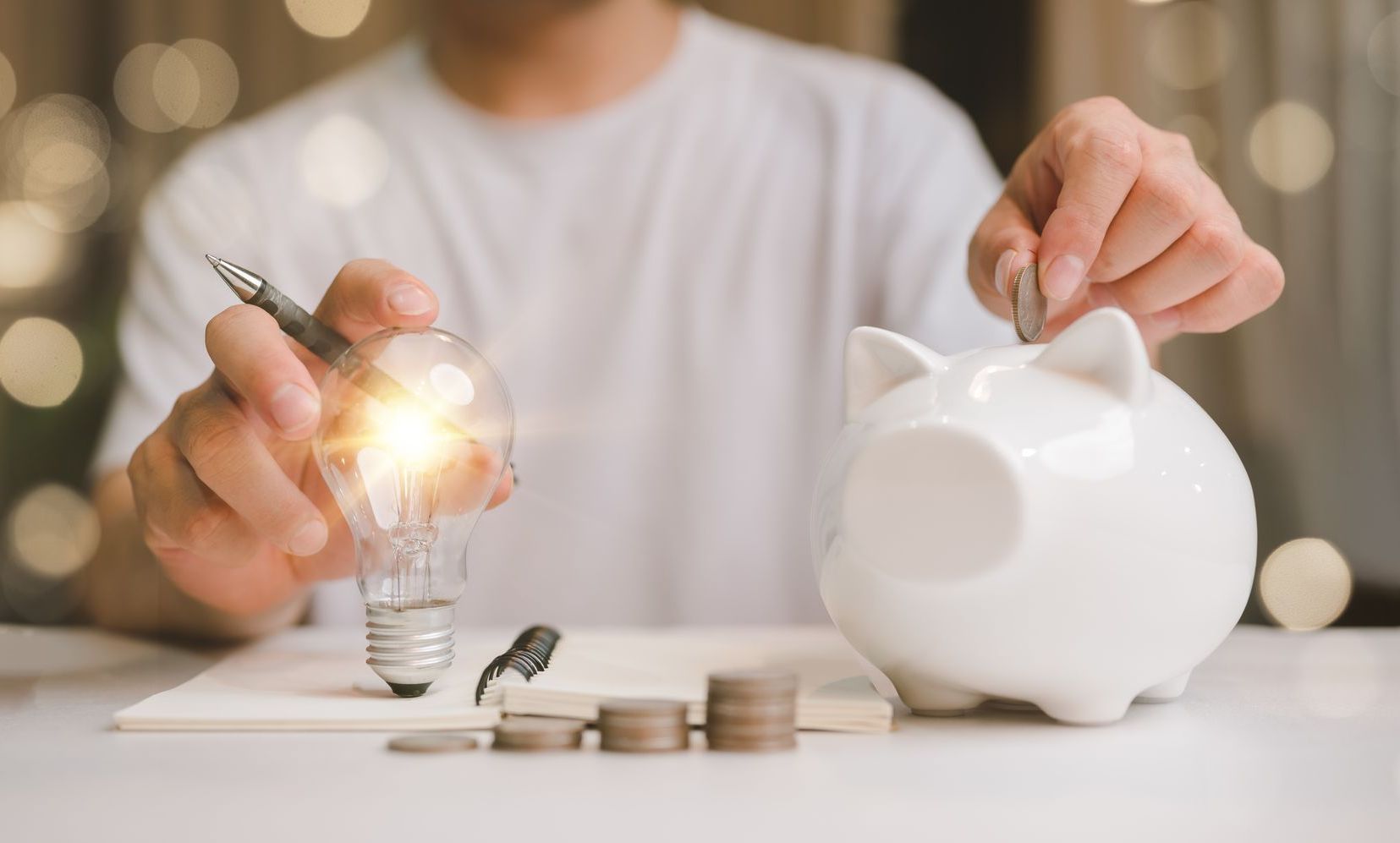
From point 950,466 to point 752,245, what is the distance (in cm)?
107

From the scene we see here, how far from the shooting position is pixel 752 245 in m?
1.58

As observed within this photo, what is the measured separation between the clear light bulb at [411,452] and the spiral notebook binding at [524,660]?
0.09 feet

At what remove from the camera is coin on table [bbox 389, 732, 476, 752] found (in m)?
0.56

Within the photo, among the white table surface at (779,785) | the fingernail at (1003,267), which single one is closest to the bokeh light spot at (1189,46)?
the fingernail at (1003,267)

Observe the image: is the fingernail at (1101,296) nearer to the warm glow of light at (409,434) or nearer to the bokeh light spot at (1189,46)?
the warm glow of light at (409,434)

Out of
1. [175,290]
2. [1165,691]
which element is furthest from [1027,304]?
[175,290]

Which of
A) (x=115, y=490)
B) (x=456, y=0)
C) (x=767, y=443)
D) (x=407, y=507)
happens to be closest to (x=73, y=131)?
(x=456, y=0)

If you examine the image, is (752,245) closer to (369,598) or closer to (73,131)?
(369,598)

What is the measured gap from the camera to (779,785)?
1.67ft

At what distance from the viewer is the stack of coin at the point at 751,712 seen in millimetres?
560

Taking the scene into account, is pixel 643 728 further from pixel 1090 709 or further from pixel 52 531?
pixel 52 531

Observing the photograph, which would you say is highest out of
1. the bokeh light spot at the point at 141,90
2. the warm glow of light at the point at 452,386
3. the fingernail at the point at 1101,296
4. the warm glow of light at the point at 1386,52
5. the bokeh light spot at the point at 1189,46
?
the bokeh light spot at the point at 141,90

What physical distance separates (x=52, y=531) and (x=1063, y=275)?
2.32 metres

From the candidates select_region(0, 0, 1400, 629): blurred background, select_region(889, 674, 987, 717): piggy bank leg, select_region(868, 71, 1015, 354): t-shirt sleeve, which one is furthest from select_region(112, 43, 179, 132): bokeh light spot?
select_region(889, 674, 987, 717): piggy bank leg
